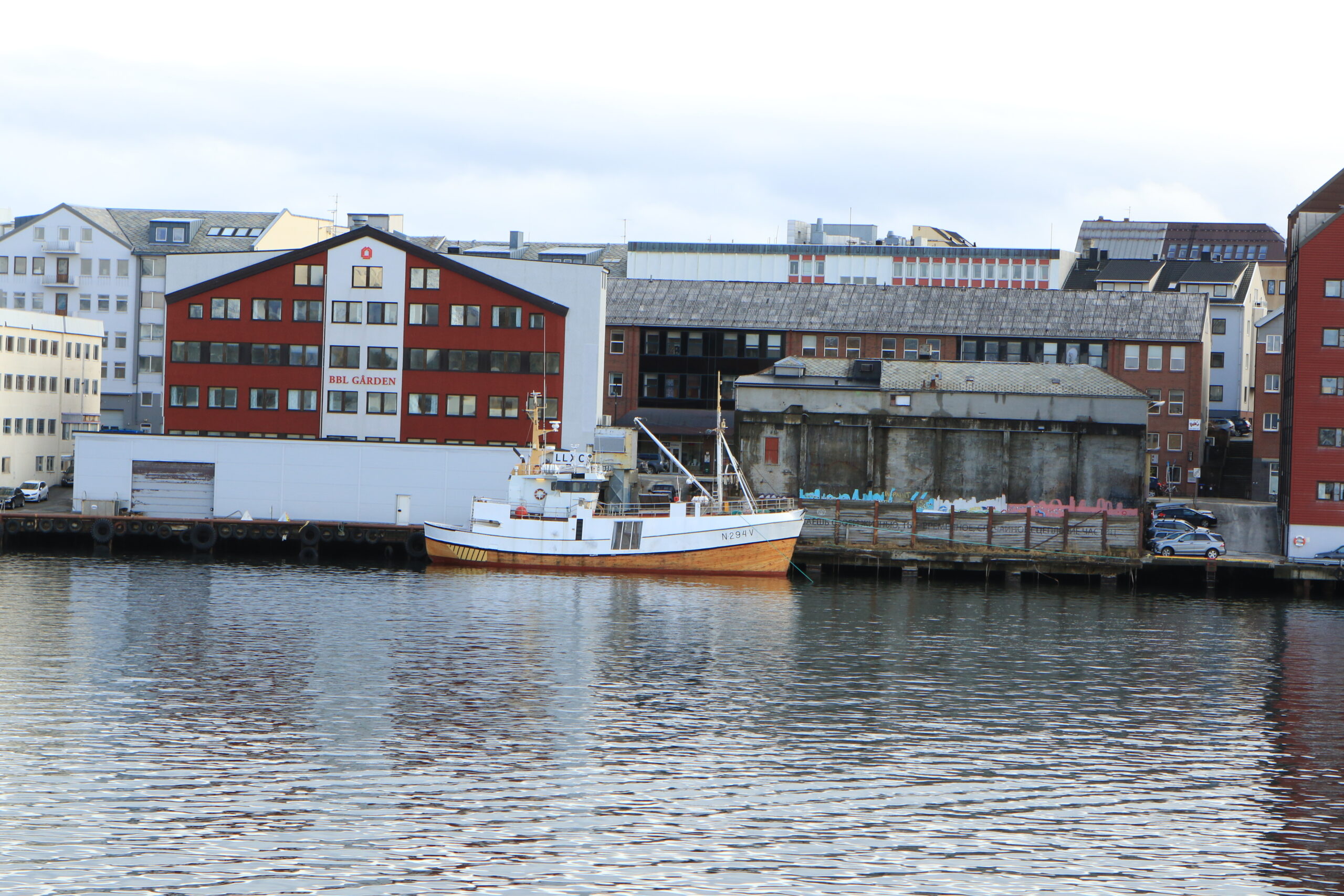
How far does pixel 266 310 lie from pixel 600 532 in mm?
34359

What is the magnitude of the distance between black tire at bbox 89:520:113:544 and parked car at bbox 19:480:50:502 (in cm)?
1468

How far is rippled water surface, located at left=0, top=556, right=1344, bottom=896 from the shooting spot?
27000mm

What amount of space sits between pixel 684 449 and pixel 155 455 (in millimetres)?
42702

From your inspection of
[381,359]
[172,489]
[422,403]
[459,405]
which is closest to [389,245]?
[381,359]

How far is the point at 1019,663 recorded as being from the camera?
51719mm

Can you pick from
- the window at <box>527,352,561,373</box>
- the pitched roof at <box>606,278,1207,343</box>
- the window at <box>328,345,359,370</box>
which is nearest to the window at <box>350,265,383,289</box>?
the window at <box>328,345,359,370</box>

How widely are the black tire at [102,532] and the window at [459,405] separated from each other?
2268cm

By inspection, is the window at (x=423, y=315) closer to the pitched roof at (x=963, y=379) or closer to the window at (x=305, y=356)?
the window at (x=305, y=356)

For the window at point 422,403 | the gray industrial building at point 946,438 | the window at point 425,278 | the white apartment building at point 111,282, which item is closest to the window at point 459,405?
the window at point 422,403

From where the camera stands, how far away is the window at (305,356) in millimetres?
100812

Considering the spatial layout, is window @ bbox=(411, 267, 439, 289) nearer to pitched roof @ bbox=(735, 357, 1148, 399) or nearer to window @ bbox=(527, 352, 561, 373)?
window @ bbox=(527, 352, 561, 373)

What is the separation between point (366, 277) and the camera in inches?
3967

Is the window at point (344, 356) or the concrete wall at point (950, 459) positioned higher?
the window at point (344, 356)

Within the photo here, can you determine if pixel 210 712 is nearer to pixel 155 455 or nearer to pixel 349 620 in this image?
pixel 349 620
